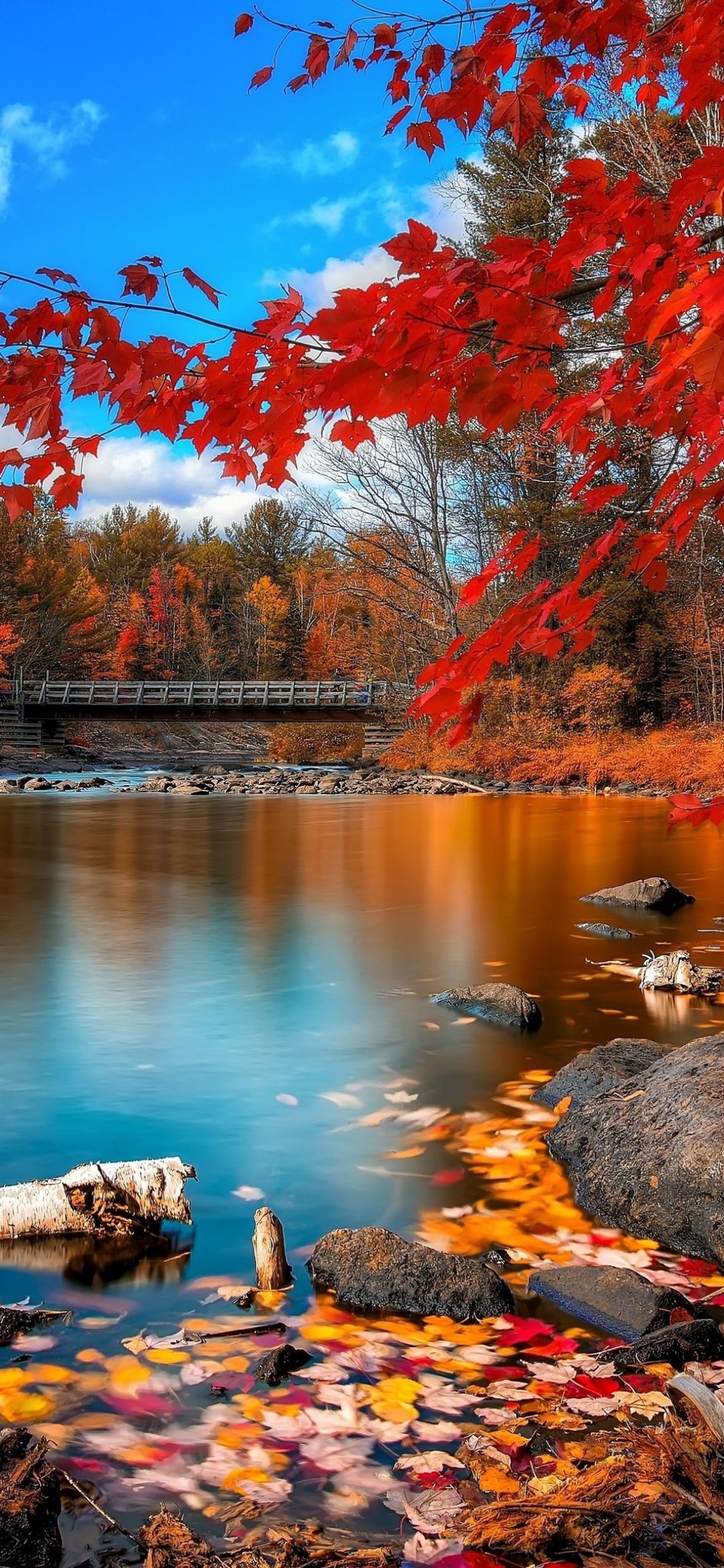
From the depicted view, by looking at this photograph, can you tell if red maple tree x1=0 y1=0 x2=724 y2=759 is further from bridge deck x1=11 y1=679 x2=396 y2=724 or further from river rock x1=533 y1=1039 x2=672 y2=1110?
bridge deck x1=11 y1=679 x2=396 y2=724

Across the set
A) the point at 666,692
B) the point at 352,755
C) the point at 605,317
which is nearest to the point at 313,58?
the point at 605,317

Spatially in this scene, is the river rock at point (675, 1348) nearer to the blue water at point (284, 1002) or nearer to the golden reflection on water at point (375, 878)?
the blue water at point (284, 1002)

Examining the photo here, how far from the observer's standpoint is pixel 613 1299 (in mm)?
3041

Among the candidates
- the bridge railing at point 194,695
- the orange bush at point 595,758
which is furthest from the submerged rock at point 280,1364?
the bridge railing at point 194,695

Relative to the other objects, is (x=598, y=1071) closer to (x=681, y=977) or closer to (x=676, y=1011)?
(x=676, y=1011)

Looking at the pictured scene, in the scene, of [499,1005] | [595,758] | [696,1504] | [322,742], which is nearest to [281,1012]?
[499,1005]

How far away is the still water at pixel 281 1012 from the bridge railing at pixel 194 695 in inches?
1138

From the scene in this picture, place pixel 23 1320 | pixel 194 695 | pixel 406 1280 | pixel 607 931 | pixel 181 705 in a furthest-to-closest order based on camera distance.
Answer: pixel 194 695, pixel 181 705, pixel 607 931, pixel 406 1280, pixel 23 1320

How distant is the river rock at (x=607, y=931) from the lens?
912cm

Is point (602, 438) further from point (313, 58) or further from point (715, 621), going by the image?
point (715, 621)

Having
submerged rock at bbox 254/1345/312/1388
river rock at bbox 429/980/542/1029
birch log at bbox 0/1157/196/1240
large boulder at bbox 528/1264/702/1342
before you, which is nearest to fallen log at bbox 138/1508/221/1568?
submerged rock at bbox 254/1345/312/1388

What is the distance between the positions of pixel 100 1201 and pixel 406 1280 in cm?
112

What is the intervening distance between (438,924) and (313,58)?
7.49m

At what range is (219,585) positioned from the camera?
259 ft
